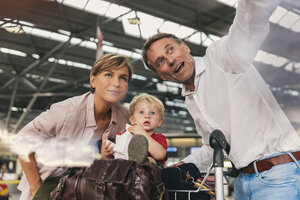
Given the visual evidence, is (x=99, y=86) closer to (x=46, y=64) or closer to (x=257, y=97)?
(x=257, y=97)

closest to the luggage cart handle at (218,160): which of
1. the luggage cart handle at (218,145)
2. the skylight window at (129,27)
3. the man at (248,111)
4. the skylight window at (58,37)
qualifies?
the luggage cart handle at (218,145)

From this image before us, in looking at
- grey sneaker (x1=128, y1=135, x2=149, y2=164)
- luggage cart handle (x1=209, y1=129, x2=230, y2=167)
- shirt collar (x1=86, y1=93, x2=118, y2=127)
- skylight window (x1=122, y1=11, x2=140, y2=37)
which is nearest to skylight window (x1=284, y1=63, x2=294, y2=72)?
luggage cart handle (x1=209, y1=129, x2=230, y2=167)

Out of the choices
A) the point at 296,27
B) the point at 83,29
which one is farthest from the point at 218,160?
the point at 83,29

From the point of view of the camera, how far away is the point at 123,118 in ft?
4.28

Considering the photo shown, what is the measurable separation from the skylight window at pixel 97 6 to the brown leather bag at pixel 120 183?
6.37 meters

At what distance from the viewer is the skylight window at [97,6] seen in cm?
674

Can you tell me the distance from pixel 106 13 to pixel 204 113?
22.6ft

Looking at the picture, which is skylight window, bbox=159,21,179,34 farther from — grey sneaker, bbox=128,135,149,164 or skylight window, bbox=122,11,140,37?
grey sneaker, bbox=128,135,149,164

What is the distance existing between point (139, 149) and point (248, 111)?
35 cm

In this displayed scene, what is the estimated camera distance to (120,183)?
0.82 metres

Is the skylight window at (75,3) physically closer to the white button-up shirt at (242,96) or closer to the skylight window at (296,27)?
the white button-up shirt at (242,96)

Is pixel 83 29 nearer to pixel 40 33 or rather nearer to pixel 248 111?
pixel 40 33

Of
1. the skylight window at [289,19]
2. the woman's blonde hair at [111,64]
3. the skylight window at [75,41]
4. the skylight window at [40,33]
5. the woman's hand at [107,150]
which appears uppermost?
the skylight window at [75,41]

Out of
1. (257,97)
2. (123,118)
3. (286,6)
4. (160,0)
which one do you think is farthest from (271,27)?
(160,0)
